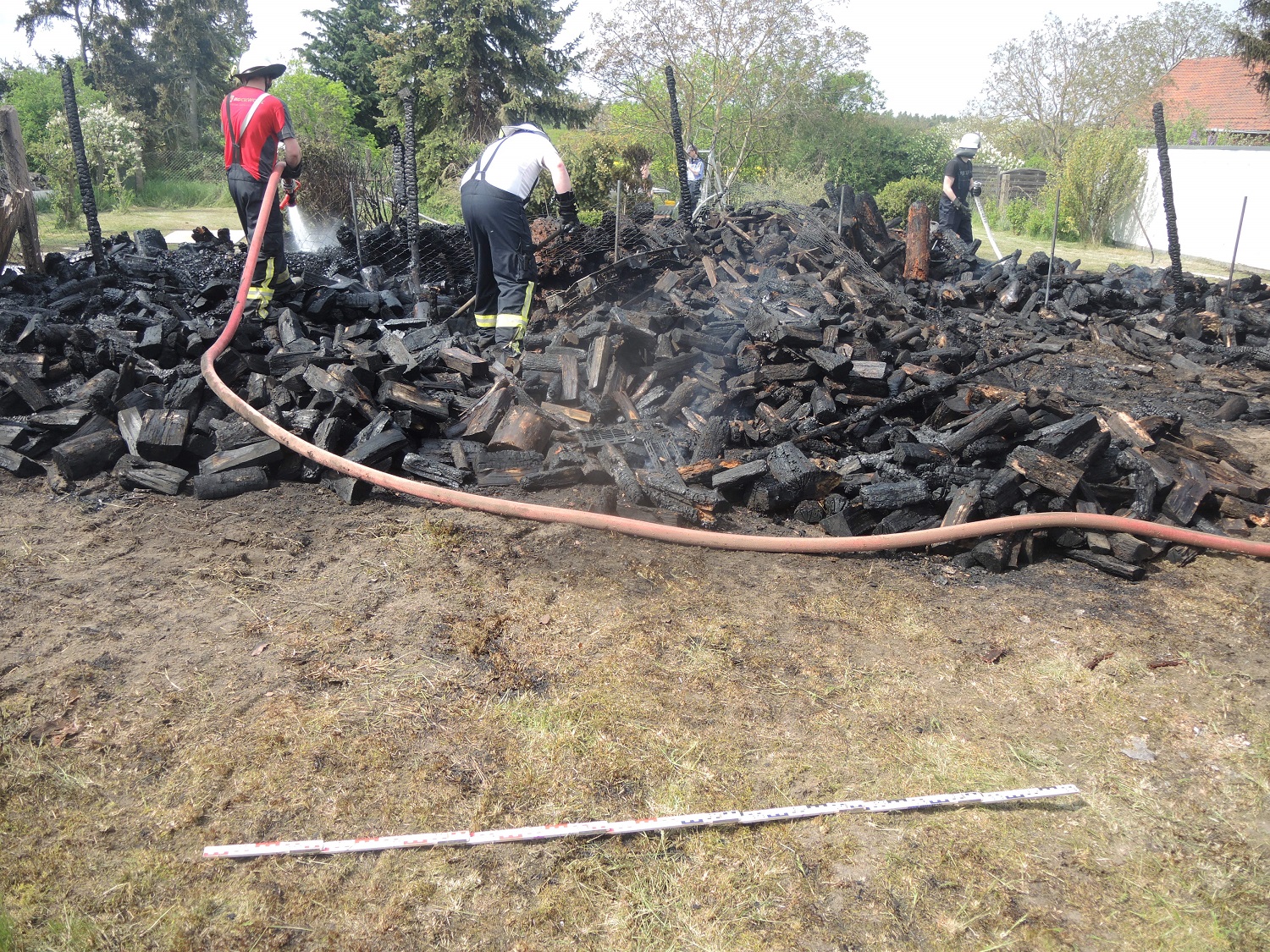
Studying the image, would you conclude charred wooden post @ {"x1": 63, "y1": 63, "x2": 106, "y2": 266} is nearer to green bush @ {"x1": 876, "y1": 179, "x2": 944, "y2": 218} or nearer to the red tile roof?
green bush @ {"x1": 876, "y1": 179, "x2": 944, "y2": 218}

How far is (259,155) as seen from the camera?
7160mm

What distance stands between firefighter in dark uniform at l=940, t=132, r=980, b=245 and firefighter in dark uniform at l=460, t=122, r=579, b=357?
25.5 ft

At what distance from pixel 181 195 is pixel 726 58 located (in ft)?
60.6

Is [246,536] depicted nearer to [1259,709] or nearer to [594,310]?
[594,310]

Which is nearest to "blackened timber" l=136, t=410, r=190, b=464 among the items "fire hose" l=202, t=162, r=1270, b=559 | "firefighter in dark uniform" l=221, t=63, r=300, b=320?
"fire hose" l=202, t=162, r=1270, b=559

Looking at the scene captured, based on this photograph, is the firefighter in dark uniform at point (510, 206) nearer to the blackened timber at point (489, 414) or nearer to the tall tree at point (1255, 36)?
the blackened timber at point (489, 414)

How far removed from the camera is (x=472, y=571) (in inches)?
155

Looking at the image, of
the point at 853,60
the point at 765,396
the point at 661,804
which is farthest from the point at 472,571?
the point at 853,60

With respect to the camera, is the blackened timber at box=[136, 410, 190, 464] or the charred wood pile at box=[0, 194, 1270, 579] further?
the blackened timber at box=[136, 410, 190, 464]

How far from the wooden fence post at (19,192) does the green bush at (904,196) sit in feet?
61.8

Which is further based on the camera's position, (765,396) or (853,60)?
(853,60)

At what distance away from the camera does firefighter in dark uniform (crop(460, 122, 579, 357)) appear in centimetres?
656

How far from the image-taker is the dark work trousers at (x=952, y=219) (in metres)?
12.4

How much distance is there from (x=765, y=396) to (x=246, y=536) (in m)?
3.32
